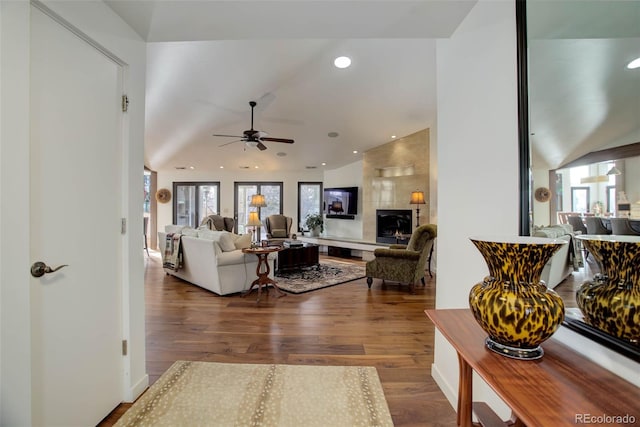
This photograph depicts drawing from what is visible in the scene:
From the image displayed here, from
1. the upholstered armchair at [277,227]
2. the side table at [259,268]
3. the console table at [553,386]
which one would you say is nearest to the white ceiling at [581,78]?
the console table at [553,386]

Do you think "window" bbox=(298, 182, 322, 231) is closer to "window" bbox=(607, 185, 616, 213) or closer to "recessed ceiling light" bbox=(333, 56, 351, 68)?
"recessed ceiling light" bbox=(333, 56, 351, 68)

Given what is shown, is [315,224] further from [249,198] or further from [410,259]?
[410,259]

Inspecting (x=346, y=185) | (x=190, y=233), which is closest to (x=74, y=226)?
(x=190, y=233)

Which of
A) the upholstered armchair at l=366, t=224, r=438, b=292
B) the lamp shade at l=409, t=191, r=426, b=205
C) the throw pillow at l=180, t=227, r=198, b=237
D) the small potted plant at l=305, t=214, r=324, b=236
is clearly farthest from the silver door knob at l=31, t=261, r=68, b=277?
the small potted plant at l=305, t=214, r=324, b=236

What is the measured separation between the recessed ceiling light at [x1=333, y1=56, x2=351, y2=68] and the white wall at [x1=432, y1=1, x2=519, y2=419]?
2.03 metres

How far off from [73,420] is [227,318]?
1.78 metres

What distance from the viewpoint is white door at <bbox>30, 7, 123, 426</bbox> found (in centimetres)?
130

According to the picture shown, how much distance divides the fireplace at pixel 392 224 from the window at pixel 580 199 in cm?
558

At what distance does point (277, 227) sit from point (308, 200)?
1.63 metres

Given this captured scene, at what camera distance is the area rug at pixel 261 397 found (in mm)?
1667

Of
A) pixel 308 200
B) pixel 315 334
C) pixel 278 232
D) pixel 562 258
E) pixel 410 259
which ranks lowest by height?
pixel 315 334

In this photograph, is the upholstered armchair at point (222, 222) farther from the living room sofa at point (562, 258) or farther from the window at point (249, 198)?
the living room sofa at point (562, 258)

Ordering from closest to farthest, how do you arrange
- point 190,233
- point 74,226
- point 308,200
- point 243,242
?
point 74,226
point 243,242
point 190,233
point 308,200

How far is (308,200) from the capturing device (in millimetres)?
9414
